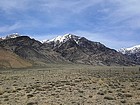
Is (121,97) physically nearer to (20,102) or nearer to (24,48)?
(20,102)

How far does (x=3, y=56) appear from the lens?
118 m

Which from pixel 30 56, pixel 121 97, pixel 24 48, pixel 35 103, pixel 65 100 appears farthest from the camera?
pixel 24 48

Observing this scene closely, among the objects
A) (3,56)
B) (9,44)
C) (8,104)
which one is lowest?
(8,104)

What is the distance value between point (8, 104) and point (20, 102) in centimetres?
93

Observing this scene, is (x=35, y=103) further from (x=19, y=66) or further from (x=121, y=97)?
(x=19, y=66)

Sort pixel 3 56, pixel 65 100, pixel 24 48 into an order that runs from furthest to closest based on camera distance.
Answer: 1. pixel 24 48
2. pixel 3 56
3. pixel 65 100

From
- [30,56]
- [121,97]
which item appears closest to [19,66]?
[30,56]

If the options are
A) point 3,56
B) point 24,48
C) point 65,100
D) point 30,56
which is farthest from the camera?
point 24,48

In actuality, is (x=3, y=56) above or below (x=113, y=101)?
above

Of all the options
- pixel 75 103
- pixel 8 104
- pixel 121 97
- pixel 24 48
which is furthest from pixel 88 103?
pixel 24 48

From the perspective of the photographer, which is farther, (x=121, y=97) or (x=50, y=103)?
(x=121, y=97)

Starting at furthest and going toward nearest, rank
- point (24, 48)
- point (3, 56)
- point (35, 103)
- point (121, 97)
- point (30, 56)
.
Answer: point (24, 48) → point (30, 56) → point (3, 56) → point (121, 97) → point (35, 103)

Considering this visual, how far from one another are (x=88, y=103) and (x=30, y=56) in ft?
522

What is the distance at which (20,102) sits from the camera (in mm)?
18031
